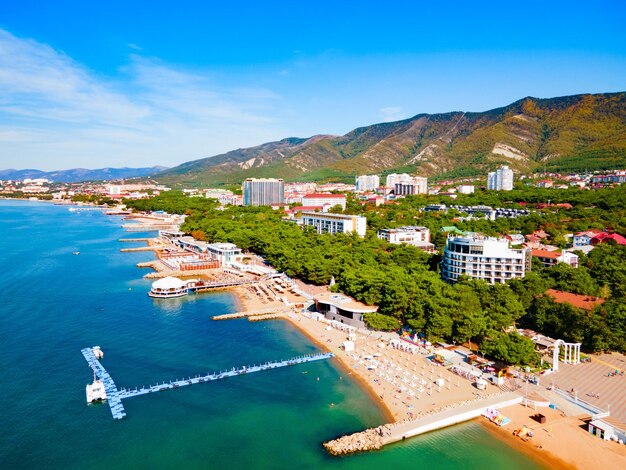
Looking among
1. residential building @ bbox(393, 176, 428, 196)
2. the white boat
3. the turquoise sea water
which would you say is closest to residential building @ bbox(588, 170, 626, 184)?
residential building @ bbox(393, 176, 428, 196)

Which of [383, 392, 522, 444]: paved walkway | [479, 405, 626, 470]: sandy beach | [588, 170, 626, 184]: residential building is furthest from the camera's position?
[588, 170, 626, 184]: residential building

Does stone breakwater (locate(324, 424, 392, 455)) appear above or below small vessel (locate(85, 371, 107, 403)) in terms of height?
below

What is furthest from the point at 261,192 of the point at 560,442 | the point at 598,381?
the point at 560,442

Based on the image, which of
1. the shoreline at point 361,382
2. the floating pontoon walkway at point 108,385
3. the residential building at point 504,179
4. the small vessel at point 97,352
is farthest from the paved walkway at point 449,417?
the residential building at point 504,179

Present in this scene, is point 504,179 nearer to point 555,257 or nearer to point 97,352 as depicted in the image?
point 555,257

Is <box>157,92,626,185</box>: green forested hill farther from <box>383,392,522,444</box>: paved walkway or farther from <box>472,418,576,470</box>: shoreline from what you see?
<box>472,418,576,470</box>: shoreline
